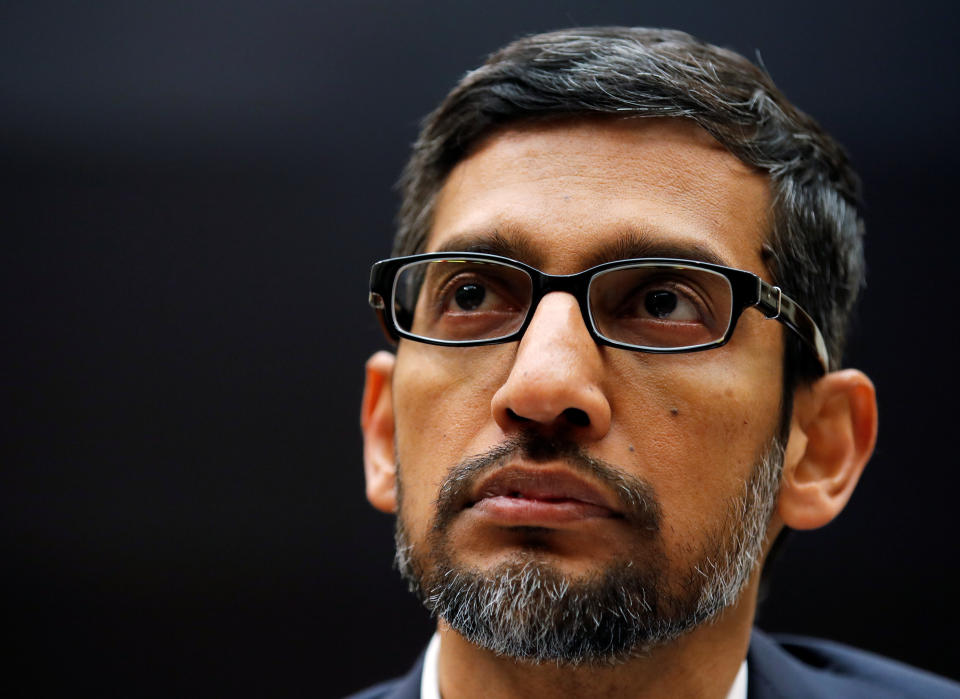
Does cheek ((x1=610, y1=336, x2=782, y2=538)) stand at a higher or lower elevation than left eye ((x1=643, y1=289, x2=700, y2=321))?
lower

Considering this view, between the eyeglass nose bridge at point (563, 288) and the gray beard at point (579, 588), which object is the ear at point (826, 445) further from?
the eyeglass nose bridge at point (563, 288)

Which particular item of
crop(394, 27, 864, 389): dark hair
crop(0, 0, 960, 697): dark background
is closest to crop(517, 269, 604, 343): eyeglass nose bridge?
crop(394, 27, 864, 389): dark hair

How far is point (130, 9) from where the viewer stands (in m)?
2.71

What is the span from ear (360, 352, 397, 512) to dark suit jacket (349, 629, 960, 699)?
1.35ft

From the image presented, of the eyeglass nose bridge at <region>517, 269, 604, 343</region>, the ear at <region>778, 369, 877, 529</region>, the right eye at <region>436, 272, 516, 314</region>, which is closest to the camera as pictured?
the eyeglass nose bridge at <region>517, 269, 604, 343</region>

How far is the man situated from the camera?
1.50m

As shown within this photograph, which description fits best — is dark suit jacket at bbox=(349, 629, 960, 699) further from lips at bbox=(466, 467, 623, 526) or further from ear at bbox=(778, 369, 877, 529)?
lips at bbox=(466, 467, 623, 526)

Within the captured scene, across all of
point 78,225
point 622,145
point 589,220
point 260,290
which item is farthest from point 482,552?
point 78,225

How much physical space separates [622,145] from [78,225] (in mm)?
1782

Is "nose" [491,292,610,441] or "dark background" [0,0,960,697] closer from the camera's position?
"nose" [491,292,610,441]

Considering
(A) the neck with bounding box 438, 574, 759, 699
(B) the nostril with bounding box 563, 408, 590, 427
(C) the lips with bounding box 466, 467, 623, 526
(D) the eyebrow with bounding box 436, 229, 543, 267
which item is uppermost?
(D) the eyebrow with bounding box 436, 229, 543, 267

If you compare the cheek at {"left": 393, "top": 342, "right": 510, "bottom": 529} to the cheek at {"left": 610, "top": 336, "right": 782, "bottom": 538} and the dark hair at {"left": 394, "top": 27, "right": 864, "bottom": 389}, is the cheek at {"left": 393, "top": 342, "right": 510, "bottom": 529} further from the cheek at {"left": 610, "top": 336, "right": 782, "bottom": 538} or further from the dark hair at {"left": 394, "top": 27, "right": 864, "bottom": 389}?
the dark hair at {"left": 394, "top": 27, "right": 864, "bottom": 389}

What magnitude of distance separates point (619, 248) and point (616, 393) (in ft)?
0.86

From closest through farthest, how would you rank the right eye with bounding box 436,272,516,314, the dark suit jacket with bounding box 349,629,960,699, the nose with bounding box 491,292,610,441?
the nose with bounding box 491,292,610,441 < the right eye with bounding box 436,272,516,314 < the dark suit jacket with bounding box 349,629,960,699
